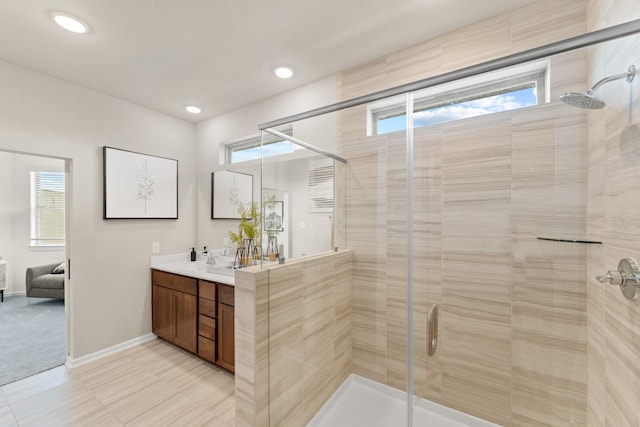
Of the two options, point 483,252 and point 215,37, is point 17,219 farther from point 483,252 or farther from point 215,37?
point 483,252

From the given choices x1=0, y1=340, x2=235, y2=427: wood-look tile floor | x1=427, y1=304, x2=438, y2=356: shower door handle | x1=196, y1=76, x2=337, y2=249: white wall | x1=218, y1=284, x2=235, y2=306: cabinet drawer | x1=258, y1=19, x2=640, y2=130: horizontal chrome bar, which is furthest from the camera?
x1=196, y1=76, x2=337, y2=249: white wall

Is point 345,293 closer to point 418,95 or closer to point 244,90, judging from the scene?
point 418,95

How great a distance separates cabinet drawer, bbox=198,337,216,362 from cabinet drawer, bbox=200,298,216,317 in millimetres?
242

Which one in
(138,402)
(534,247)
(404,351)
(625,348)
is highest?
(534,247)

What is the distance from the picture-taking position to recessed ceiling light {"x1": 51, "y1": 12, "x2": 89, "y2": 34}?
5.33 feet

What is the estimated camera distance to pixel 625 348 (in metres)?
Answer: 1.05

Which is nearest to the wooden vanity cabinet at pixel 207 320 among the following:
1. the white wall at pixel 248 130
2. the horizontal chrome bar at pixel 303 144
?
the white wall at pixel 248 130

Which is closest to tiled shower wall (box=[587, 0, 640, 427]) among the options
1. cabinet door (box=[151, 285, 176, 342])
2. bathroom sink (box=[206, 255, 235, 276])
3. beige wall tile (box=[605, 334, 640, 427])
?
beige wall tile (box=[605, 334, 640, 427])

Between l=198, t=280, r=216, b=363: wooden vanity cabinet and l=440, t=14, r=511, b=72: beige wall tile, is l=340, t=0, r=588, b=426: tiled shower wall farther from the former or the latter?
l=198, t=280, r=216, b=363: wooden vanity cabinet

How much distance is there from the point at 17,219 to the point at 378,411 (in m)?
6.48

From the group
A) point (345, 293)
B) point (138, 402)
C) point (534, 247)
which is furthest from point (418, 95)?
point (138, 402)

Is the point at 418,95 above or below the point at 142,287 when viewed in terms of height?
above

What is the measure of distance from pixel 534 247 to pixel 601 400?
0.71m

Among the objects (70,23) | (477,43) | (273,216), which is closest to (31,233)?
(70,23)
